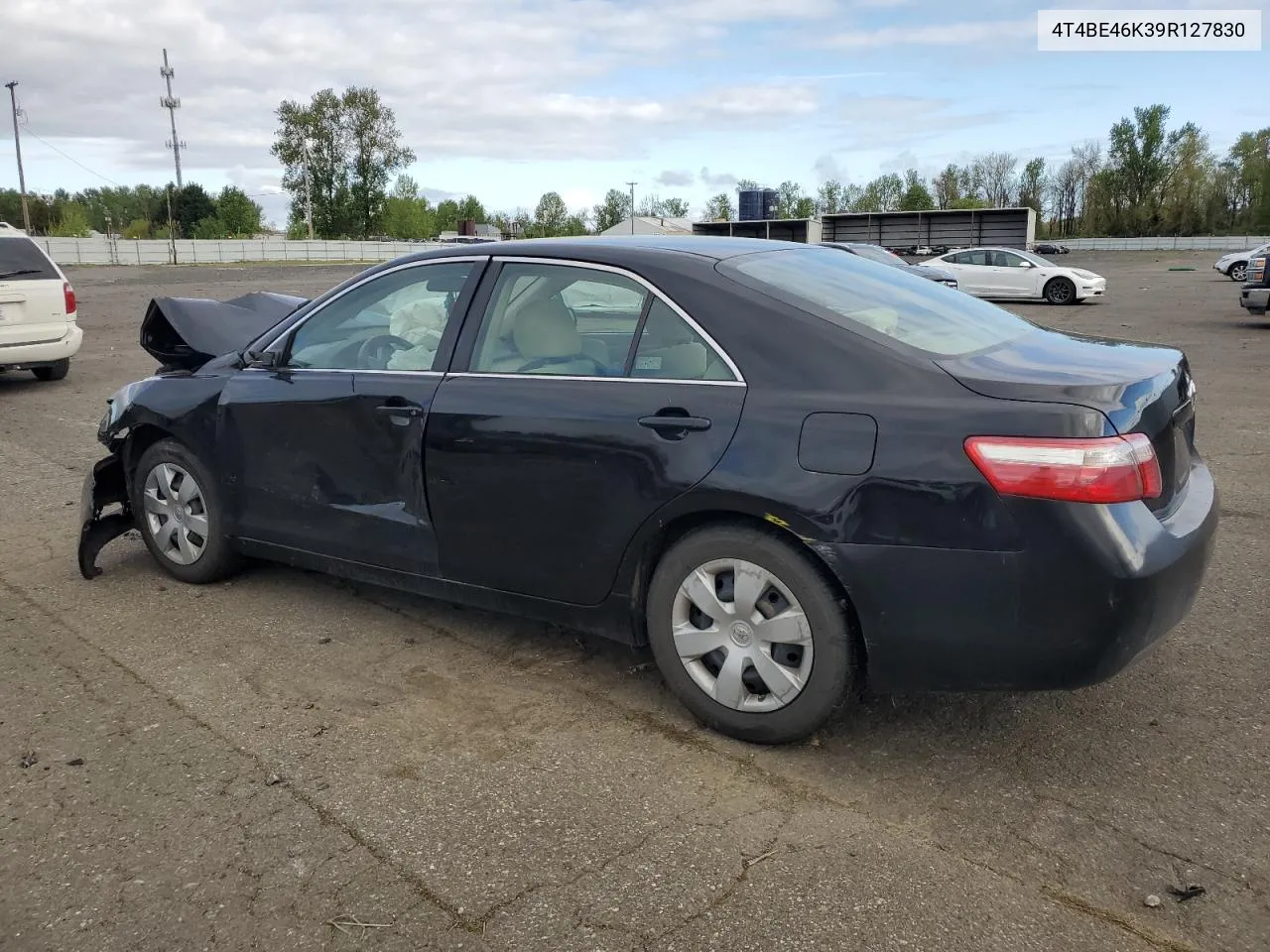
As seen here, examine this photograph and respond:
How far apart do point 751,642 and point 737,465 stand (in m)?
0.55


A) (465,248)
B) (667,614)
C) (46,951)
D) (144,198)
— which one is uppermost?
(144,198)

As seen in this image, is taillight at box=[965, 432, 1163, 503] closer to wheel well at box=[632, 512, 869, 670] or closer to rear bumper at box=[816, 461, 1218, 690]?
rear bumper at box=[816, 461, 1218, 690]

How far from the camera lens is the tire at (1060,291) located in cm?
2531

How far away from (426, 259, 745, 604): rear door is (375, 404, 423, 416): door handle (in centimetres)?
8

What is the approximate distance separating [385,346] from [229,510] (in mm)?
1133

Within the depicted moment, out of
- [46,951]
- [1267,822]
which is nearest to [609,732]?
[46,951]

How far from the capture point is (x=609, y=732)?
11.4 feet

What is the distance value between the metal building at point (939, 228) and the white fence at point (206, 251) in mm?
21667

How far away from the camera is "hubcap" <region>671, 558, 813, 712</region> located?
318 centimetres

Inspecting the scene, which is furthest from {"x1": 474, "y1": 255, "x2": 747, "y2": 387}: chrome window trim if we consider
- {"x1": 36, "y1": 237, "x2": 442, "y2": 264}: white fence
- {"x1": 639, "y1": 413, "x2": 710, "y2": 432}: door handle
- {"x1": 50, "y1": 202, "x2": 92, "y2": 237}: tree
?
{"x1": 50, "y1": 202, "x2": 92, "y2": 237}: tree

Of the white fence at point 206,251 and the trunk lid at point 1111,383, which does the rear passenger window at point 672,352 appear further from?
the white fence at point 206,251

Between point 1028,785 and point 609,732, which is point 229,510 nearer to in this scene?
point 609,732

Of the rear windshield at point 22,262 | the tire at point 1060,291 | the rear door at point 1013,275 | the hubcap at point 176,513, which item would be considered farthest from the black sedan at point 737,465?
the rear door at point 1013,275

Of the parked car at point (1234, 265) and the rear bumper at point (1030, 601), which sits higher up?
the parked car at point (1234, 265)
